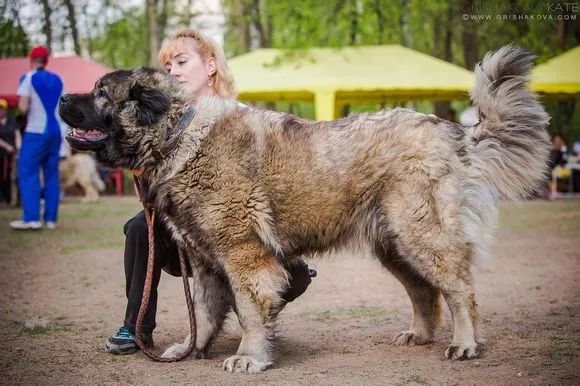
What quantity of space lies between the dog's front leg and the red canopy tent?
14476 millimetres

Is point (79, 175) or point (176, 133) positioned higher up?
point (176, 133)

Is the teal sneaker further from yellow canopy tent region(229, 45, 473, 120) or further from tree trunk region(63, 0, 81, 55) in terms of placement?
tree trunk region(63, 0, 81, 55)

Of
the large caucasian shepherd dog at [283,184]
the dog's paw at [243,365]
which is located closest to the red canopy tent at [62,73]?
the large caucasian shepherd dog at [283,184]

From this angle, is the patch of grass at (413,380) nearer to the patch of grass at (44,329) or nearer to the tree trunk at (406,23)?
the patch of grass at (44,329)

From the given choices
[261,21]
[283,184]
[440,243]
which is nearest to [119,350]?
[283,184]

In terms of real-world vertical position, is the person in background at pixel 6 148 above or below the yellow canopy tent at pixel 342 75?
below

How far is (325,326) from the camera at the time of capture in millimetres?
5219

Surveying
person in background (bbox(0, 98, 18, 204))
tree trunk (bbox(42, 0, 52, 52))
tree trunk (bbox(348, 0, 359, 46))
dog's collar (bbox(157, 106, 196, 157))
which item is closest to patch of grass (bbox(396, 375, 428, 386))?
dog's collar (bbox(157, 106, 196, 157))

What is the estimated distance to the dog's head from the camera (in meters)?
A: 4.06

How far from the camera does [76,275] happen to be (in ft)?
25.1

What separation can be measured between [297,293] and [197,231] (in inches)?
38.3

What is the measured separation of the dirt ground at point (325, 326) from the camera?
3.88m

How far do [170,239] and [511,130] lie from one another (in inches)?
85.4

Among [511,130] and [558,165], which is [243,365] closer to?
[511,130]
